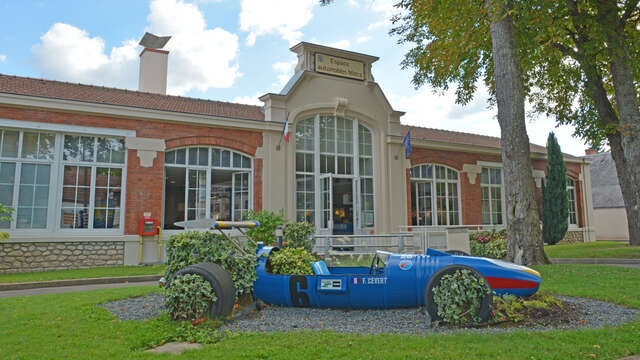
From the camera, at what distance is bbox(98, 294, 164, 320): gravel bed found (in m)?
5.75

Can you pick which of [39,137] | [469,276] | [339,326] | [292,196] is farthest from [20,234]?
[469,276]

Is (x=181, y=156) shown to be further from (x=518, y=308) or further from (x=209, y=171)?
(x=518, y=308)

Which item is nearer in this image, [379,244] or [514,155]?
[514,155]

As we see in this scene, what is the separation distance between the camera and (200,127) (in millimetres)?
13641

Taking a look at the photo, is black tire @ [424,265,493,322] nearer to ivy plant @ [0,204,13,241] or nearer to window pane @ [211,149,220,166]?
window pane @ [211,149,220,166]

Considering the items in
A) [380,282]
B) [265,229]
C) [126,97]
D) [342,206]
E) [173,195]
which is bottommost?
[380,282]

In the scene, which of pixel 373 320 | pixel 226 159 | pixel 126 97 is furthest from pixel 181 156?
pixel 373 320

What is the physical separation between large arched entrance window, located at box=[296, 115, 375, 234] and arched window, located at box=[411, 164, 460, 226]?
7.50 feet

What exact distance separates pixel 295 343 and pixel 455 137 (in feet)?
58.7

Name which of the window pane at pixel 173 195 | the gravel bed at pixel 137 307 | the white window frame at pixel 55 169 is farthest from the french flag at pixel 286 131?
the gravel bed at pixel 137 307

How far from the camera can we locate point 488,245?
507 inches

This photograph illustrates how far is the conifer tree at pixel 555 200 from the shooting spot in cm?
2028

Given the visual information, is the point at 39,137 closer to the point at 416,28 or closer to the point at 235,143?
the point at 235,143

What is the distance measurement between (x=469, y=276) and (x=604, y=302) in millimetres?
2639
